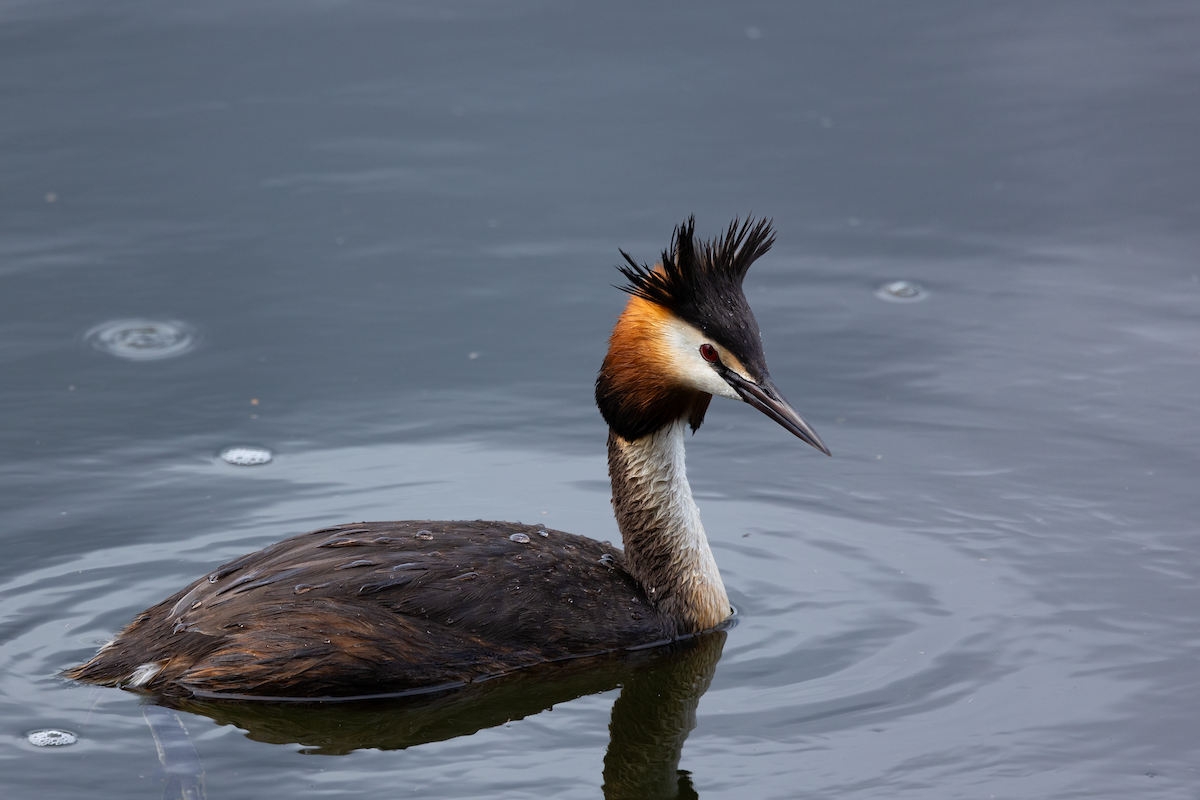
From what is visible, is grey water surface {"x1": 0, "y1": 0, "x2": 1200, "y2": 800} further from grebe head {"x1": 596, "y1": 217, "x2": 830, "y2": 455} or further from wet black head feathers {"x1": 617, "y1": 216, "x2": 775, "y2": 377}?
wet black head feathers {"x1": 617, "y1": 216, "x2": 775, "y2": 377}

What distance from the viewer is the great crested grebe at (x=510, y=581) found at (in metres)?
6.41

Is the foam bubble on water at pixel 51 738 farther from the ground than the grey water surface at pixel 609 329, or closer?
closer

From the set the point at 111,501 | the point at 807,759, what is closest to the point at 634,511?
the point at 807,759

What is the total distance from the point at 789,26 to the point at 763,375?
6.89 m

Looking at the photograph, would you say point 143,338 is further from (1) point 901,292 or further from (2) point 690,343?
(1) point 901,292

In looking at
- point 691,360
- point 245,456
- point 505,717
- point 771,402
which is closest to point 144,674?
point 505,717

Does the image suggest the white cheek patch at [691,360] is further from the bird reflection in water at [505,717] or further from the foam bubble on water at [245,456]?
the foam bubble on water at [245,456]

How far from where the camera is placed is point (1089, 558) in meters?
7.63

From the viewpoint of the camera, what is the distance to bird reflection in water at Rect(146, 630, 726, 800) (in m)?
6.16

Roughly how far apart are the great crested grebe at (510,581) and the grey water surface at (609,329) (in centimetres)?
30

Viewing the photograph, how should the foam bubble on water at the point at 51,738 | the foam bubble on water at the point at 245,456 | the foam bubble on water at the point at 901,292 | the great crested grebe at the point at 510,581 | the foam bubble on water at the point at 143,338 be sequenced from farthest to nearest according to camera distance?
the foam bubble on water at the point at 901,292 < the foam bubble on water at the point at 143,338 < the foam bubble on water at the point at 245,456 < the great crested grebe at the point at 510,581 < the foam bubble on water at the point at 51,738

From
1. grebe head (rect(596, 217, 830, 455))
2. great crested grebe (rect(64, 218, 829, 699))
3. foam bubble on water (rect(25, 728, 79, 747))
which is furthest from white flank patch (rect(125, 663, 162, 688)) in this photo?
grebe head (rect(596, 217, 830, 455))

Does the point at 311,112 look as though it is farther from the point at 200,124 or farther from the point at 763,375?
the point at 763,375

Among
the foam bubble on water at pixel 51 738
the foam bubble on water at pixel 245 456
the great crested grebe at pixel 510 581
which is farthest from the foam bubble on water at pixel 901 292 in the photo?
the foam bubble on water at pixel 51 738
